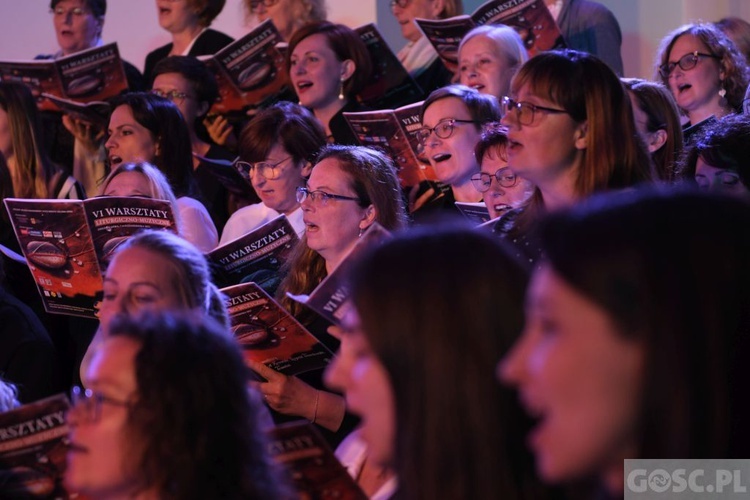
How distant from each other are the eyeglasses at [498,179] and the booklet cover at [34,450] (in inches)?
65.9

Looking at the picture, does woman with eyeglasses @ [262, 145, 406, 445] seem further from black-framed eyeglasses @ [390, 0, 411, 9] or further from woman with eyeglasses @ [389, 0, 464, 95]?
black-framed eyeglasses @ [390, 0, 411, 9]

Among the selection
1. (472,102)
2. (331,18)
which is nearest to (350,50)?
(472,102)

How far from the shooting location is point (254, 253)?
304cm

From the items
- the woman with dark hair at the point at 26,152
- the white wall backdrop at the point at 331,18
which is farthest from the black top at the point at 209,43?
the woman with dark hair at the point at 26,152

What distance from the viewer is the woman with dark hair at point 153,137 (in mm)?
4074

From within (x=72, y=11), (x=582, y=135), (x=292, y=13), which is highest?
(x=72, y=11)

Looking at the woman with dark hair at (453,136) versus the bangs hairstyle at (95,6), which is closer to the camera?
the woman with dark hair at (453,136)

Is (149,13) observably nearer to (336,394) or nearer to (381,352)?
(336,394)

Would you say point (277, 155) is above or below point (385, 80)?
below

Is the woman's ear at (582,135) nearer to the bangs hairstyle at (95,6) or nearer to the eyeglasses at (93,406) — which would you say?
the eyeglasses at (93,406)

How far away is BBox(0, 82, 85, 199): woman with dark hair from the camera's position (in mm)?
4262

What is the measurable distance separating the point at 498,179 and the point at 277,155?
0.89 meters

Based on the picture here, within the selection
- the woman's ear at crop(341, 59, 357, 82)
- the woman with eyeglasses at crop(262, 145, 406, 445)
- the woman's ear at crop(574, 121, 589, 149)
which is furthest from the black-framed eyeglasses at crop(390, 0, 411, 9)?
the woman's ear at crop(574, 121, 589, 149)

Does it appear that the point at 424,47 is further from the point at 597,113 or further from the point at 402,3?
the point at 597,113
